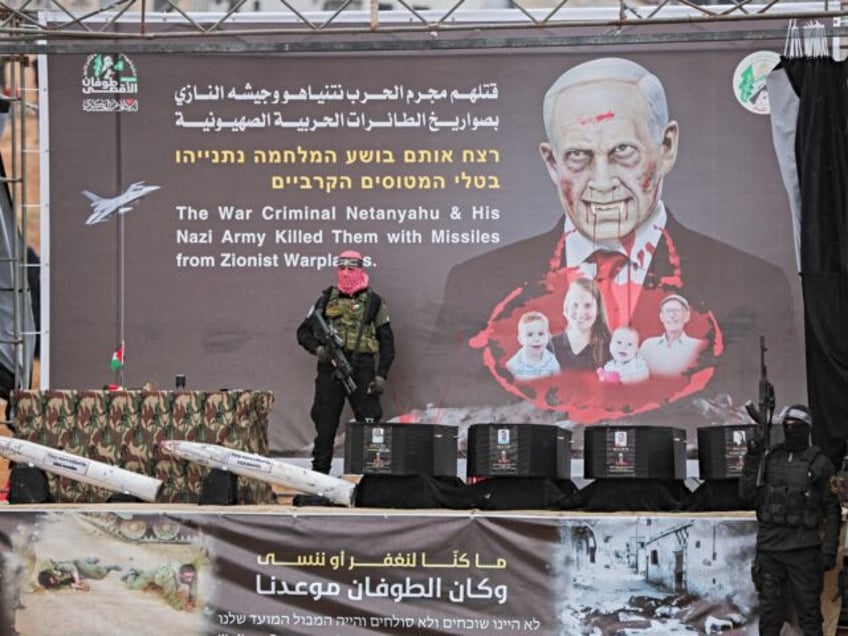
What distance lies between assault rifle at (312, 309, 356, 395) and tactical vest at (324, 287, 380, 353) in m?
0.13

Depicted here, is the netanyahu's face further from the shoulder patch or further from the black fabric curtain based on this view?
the shoulder patch

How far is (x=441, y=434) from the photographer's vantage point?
37.4 ft

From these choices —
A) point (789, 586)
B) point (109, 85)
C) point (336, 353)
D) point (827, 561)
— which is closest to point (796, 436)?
point (827, 561)

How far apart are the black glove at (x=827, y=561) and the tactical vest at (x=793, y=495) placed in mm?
186

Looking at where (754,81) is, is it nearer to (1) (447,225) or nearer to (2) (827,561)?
(1) (447,225)

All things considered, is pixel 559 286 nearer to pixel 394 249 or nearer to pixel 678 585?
pixel 394 249

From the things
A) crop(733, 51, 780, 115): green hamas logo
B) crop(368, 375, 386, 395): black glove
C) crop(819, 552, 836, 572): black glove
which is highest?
crop(733, 51, 780, 115): green hamas logo

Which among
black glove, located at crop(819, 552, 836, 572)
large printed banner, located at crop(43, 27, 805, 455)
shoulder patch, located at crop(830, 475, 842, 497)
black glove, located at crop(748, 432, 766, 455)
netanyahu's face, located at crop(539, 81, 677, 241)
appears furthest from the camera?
netanyahu's face, located at crop(539, 81, 677, 241)

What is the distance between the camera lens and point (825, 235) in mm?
12141

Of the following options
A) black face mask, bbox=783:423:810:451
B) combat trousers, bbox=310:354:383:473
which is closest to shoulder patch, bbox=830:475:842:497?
black face mask, bbox=783:423:810:451

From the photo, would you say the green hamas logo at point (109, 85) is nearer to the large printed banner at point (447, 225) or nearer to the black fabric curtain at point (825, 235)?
the large printed banner at point (447, 225)

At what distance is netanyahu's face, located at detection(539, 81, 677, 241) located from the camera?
1386 cm

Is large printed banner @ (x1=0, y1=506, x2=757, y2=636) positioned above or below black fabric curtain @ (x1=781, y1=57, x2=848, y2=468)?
below

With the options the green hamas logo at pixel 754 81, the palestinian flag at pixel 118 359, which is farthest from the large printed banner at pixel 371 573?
the green hamas logo at pixel 754 81
